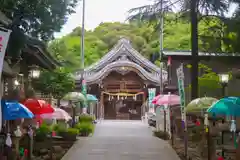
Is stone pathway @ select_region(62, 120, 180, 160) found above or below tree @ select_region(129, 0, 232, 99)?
below

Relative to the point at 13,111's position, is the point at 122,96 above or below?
above

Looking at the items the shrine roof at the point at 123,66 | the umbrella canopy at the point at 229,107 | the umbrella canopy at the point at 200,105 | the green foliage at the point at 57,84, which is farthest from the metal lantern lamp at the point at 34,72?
the shrine roof at the point at 123,66

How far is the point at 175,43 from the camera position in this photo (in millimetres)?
50469

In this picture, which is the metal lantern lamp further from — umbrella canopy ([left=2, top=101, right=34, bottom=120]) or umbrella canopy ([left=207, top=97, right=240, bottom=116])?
umbrella canopy ([left=207, top=97, right=240, bottom=116])

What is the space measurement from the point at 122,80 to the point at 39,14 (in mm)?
34237

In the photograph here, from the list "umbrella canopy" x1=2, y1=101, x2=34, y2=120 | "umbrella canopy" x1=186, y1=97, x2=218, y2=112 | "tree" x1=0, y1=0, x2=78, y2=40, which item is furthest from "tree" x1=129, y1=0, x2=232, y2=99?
"umbrella canopy" x1=2, y1=101, x2=34, y2=120

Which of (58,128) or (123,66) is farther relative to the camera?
(123,66)

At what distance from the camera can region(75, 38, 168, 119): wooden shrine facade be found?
4469 centimetres

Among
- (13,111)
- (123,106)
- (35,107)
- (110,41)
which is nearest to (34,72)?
(35,107)

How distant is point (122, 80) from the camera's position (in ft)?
155

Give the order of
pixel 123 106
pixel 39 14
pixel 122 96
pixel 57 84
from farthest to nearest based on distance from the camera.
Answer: pixel 123 106
pixel 122 96
pixel 57 84
pixel 39 14

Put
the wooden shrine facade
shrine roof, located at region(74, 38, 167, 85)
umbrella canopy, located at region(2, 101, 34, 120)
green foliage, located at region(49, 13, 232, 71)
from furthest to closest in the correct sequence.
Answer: the wooden shrine facade
shrine roof, located at region(74, 38, 167, 85)
green foliage, located at region(49, 13, 232, 71)
umbrella canopy, located at region(2, 101, 34, 120)

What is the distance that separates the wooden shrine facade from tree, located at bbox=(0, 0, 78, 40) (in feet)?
92.1

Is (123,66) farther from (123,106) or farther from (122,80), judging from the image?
(123,106)
